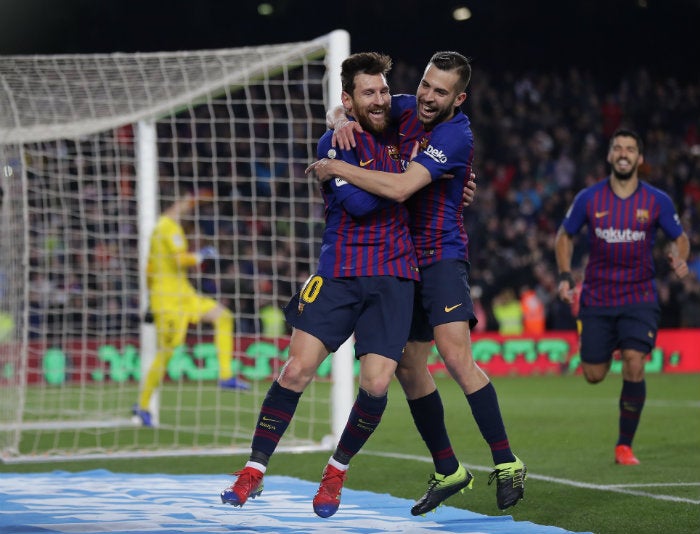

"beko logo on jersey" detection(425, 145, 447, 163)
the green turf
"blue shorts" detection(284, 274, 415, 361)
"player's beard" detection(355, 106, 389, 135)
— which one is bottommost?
the green turf

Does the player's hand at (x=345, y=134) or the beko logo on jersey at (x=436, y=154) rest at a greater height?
the player's hand at (x=345, y=134)

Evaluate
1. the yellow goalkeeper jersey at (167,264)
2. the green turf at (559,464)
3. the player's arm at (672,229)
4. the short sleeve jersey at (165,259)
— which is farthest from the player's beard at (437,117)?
the short sleeve jersey at (165,259)

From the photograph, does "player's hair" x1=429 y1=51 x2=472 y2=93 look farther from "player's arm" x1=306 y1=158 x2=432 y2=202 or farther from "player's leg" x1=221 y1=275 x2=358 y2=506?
"player's leg" x1=221 y1=275 x2=358 y2=506

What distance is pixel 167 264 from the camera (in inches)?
417

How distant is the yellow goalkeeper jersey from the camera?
404 inches

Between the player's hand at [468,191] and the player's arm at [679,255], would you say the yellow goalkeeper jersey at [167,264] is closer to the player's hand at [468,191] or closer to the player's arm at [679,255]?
the player's arm at [679,255]

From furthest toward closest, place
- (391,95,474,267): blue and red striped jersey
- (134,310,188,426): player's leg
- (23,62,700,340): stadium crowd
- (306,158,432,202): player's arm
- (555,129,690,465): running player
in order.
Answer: (23,62,700,340): stadium crowd < (134,310,188,426): player's leg < (555,129,690,465): running player < (391,95,474,267): blue and red striped jersey < (306,158,432,202): player's arm

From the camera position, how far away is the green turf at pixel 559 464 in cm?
557

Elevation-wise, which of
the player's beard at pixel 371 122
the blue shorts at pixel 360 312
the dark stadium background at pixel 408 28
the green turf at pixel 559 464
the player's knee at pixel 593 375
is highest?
the dark stadium background at pixel 408 28

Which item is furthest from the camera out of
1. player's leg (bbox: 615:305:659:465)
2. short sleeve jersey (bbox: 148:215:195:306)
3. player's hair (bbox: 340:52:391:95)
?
short sleeve jersey (bbox: 148:215:195:306)

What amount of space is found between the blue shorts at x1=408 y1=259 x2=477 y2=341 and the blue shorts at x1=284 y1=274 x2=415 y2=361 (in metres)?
0.18

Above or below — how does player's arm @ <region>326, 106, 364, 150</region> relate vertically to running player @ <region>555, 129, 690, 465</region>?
above

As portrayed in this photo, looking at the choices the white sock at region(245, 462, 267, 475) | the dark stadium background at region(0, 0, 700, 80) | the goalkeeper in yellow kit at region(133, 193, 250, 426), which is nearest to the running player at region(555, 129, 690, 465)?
the white sock at region(245, 462, 267, 475)

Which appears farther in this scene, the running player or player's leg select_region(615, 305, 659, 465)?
the running player
